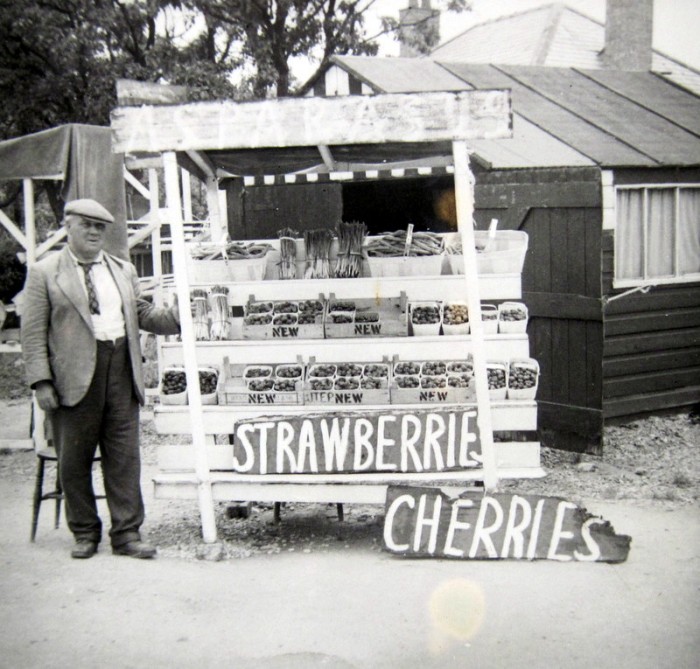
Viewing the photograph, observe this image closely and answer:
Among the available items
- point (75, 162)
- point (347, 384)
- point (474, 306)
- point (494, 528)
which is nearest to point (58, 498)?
point (347, 384)

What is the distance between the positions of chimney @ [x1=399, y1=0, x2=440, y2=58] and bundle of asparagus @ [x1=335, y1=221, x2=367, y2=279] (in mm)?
17783

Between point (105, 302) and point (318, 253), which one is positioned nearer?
point (105, 302)

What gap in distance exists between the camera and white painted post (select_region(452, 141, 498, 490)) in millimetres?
5133

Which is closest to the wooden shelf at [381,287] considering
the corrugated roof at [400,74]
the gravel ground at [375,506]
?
the gravel ground at [375,506]

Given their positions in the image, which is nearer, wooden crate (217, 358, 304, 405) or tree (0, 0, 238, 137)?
wooden crate (217, 358, 304, 405)

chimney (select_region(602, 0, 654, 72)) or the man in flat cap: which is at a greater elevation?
chimney (select_region(602, 0, 654, 72))

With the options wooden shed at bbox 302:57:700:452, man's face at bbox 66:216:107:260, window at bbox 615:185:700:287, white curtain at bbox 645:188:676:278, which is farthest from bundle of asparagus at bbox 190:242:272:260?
white curtain at bbox 645:188:676:278

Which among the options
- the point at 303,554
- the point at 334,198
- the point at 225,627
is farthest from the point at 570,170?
the point at 225,627

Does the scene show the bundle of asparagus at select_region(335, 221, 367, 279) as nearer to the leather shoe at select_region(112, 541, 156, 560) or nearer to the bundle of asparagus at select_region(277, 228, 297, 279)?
the bundle of asparagus at select_region(277, 228, 297, 279)

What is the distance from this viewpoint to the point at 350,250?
6.18m

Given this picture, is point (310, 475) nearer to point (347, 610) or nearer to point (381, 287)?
point (347, 610)

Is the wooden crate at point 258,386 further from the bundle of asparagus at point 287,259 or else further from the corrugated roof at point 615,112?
the corrugated roof at point 615,112

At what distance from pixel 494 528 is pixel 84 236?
122 inches

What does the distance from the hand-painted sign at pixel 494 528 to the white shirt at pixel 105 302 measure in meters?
2.01
